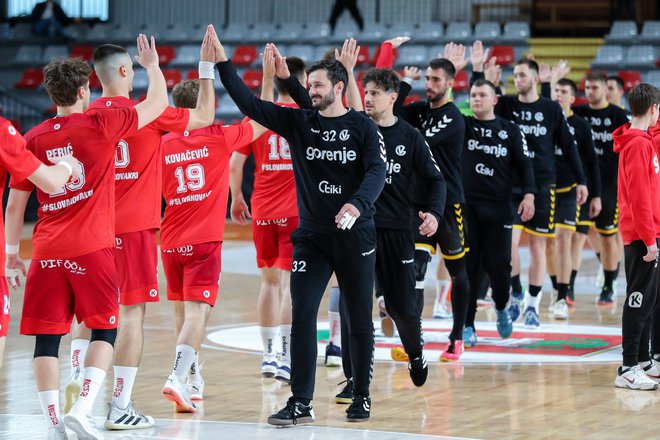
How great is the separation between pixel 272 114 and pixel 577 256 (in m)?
6.63

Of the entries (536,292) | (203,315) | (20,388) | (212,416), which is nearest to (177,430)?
(212,416)

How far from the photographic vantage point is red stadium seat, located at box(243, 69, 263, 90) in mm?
23297

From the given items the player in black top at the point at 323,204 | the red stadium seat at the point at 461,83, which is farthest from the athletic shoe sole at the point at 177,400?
the red stadium seat at the point at 461,83

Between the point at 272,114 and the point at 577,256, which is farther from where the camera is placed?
the point at 577,256

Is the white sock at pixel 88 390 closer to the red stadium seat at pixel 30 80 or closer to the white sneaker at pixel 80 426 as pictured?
the white sneaker at pixel 80 426

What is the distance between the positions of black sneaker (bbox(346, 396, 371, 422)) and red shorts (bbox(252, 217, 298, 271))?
166 cm

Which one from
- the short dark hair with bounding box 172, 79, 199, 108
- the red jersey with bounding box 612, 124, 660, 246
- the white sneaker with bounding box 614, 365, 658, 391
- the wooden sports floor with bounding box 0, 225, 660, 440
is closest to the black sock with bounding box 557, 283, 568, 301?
the wooden sports floor with bounding box 0, 225, 660, 440

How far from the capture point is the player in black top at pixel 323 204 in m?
6.03

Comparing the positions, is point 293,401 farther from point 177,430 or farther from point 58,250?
point 58,250

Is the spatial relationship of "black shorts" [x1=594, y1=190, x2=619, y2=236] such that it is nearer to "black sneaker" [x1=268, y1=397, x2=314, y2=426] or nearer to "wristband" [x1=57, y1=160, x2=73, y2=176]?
"black sneaker" [x1=268, y1=397, x2=314, y2=426]

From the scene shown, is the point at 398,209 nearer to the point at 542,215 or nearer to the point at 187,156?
the point at 187,156

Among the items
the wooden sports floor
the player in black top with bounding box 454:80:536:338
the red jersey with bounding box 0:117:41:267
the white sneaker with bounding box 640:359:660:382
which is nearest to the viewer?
the red jersey with bounding box 0:117:41:267

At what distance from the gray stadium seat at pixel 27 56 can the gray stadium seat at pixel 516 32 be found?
35.5 ft

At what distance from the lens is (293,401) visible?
6.02 metres
